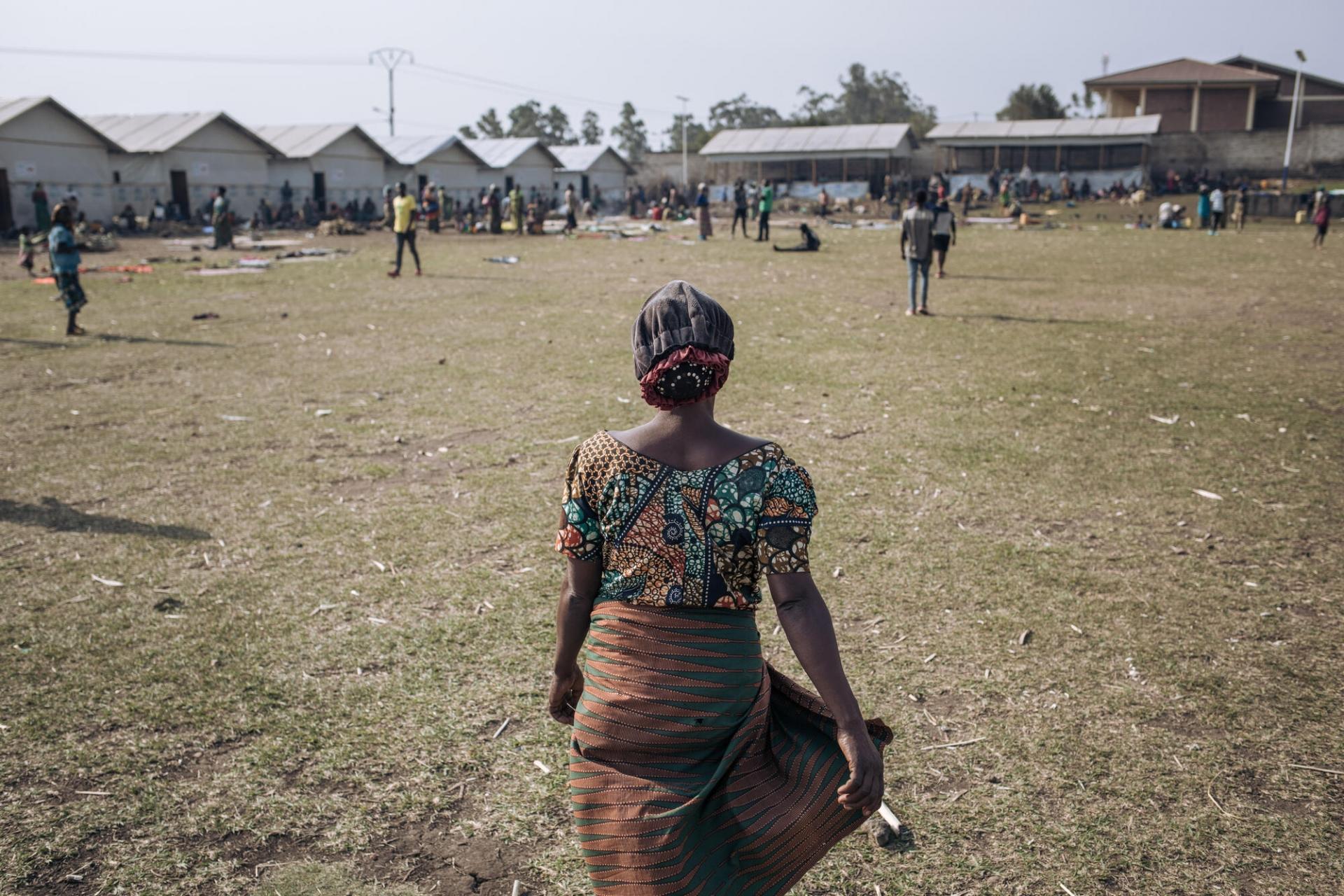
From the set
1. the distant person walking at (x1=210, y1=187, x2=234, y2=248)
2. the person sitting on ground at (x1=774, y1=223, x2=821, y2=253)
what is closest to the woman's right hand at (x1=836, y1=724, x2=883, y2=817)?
the person sitting on ground at (x1=774, y1=223, x2=821, y2=253)

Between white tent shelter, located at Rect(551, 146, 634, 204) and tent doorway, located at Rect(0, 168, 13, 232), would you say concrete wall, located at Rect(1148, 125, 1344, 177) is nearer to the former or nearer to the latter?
white tent shelter, located at Rect(551, 146, 634, 204)

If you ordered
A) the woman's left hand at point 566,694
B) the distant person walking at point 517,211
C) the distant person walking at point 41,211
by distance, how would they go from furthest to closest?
the distant person walking at point 517,211
the distant person walking at point 41,211
the woman's left hand at point 566,694

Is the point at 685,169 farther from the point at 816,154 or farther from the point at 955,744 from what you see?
the point at 955,744

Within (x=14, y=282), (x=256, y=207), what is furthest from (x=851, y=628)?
(x=256, y=207)

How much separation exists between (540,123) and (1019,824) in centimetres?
12814

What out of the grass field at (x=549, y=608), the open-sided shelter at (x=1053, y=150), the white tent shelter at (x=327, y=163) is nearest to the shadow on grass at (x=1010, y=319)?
the grass field at (x=549, y=608)

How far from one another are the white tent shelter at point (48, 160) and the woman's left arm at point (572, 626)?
40777mm

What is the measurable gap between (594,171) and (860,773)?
199 feet

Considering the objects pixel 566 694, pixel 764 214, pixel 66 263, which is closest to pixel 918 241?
pixel 66 263

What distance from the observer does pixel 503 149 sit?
55.3 meters

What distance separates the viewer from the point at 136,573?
19.3 ft

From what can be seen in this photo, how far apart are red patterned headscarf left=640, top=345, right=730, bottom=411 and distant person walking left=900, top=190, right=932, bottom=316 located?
43.5 feet

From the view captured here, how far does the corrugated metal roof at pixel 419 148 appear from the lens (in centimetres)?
5053

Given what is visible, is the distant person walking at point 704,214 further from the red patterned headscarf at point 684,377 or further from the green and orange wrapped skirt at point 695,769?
the green and orange wrapped skirt at point 695,769
